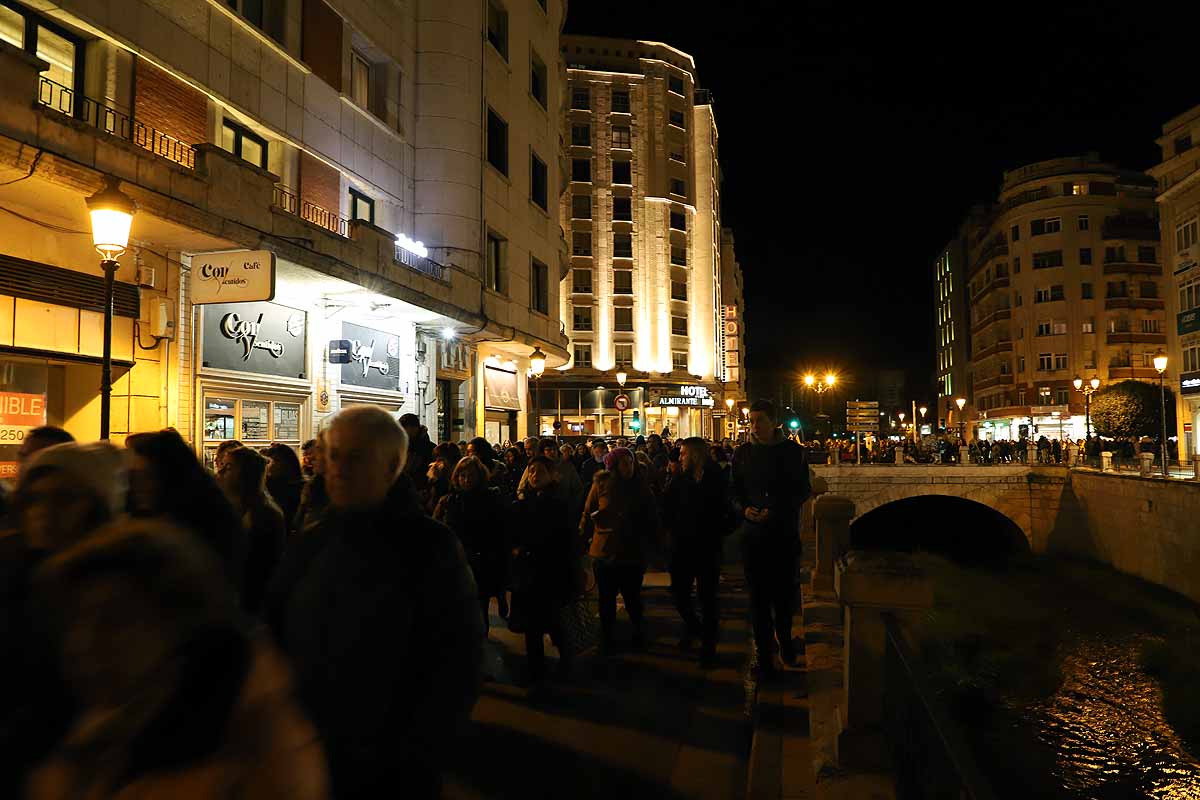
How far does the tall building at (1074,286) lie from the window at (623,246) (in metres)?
31.9

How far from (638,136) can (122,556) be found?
2233 inches

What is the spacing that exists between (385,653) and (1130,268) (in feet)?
241

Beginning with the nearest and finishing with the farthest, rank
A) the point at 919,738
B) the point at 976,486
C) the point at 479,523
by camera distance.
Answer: the point at 919,738
the point at 479,523
the point at 976,486

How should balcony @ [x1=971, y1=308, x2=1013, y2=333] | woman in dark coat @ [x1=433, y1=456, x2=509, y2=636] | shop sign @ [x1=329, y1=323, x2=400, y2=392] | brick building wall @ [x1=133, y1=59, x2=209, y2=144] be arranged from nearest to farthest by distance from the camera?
woman in dark coat @ [x1=433, y1=456, x2=509, y2=636], brick building wall @ [x1=133, y1=59, x2=209, y2=144], shop sign @ [x1=329, y1=323, x2=400, y2=392], balcony @ [x1=971, y1=308, x2=1013, y2=333]

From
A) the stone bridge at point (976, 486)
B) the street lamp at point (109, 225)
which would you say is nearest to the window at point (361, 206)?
the street lamp at point (109, 225)

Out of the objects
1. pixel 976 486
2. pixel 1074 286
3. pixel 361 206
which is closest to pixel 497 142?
pixel 361 206

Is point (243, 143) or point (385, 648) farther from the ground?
point (243, 143)

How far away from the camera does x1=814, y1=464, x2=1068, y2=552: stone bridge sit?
117 feet

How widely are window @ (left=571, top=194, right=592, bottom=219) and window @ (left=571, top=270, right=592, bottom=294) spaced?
11.8ft

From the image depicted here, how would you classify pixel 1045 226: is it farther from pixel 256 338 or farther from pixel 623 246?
pixel 256 338

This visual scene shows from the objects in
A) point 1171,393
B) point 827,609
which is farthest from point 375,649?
point 1171,393

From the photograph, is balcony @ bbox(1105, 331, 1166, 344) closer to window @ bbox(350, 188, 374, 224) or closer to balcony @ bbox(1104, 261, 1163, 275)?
balcony @ bbox(1104, 261, 1163, 275)

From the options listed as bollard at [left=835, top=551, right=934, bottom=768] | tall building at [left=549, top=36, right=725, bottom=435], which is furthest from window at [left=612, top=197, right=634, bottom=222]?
bollard at [left=835, top=551, right=934, bottom=768]

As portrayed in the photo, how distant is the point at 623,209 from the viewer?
55.2 m
